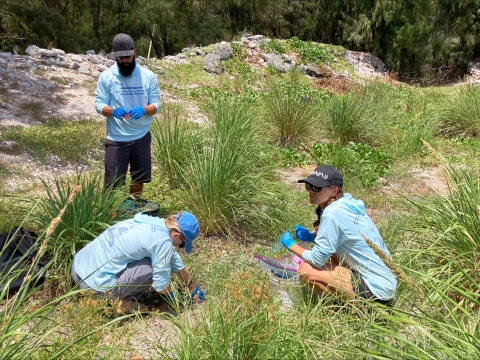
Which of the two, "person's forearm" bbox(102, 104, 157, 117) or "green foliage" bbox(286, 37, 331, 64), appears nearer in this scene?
"person's forearm" bbox(102, 104, 157, 117)

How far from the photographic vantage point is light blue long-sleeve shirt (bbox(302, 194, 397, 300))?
287 cm

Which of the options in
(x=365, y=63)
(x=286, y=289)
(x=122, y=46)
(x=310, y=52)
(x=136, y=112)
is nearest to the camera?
(x=286, y=289)

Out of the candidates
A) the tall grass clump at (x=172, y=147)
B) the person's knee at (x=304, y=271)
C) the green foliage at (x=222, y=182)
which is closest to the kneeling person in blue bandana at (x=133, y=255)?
the person's knee at (x=304, y=271)

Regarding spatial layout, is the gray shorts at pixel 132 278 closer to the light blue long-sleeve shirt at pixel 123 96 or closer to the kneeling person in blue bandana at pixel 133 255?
the kneeling person in blue bandana at pixel 133 255

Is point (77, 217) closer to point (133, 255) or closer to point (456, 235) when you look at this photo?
point (133, 255)

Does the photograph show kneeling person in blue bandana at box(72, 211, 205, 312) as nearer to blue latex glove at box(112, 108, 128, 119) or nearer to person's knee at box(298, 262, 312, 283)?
person's knee at box(298, 262, 312, 283)

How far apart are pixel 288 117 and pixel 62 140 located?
3036 mm

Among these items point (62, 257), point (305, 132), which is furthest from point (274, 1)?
point (62, 257)

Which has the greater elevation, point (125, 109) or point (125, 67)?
point (125, 67)

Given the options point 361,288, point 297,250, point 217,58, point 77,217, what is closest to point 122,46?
point 77,217

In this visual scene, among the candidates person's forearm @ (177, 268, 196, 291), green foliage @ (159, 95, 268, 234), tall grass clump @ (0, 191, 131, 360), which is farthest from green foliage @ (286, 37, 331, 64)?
tall grass clump @ (0, 191, 131, 360)

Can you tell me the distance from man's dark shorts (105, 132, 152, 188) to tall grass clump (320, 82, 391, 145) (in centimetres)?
357

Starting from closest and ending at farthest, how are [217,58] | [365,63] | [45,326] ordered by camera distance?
[45,326], [217,58], [365,63]

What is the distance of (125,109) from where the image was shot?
4047 millimetres
